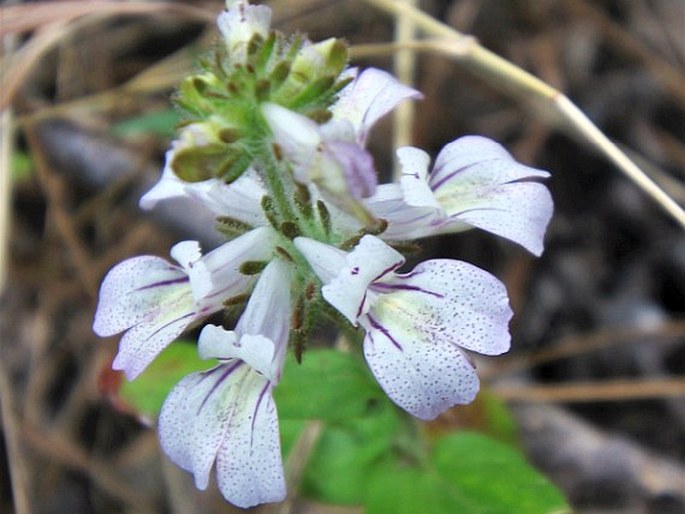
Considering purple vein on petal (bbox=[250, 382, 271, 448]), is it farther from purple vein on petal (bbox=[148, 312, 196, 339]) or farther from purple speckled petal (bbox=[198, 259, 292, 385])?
purple vein on petal (bbox=[148, 312, 196, 339])

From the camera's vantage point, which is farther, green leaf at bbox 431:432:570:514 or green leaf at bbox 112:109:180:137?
green leaf at bbox 112:109:180:137

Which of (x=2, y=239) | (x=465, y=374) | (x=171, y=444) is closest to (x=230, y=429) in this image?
(x=171, y=444)

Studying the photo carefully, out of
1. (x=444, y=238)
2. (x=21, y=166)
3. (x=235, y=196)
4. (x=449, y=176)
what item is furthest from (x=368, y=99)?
(x=21, y=166)

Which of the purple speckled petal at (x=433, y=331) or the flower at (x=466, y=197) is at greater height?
the flower at (x=466, y=197)

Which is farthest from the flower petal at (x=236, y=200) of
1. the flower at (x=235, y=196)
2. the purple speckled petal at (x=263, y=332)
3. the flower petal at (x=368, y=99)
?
the flower petal at (x=368, y=99)

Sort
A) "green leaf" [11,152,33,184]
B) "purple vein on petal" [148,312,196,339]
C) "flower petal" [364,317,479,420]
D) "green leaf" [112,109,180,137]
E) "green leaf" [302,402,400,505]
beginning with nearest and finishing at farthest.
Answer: "flower petal" [364,317,479,420], "purple vein on petal" [148,312,196,339], "green leaf" [302,402,400,505], "green leaf" [112,109,180,137], "green leaf" [11,152,33,184]

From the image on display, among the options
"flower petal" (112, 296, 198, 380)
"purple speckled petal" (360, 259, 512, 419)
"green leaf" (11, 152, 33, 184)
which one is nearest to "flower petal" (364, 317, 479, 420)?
"purple speckled petal" (360, 259, 512, 419)

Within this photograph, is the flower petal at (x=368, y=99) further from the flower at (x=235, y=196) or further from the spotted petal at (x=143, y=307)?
the spotted petal at (x=143, y=307)

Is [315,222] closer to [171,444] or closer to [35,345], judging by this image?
[171,444]
